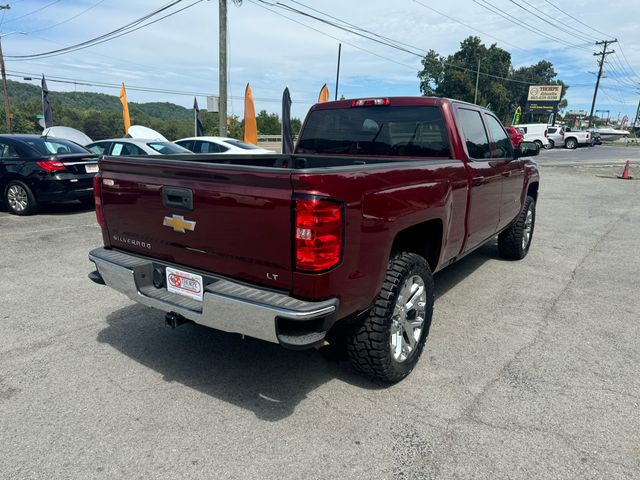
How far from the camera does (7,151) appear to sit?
858 cm

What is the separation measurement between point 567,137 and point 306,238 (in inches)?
1701

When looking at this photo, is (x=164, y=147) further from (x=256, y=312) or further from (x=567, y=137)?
(x=567, y=137)

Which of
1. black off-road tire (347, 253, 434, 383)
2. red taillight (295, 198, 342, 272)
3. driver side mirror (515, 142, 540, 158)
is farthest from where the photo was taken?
driver side mirror (515, 142, 540, 158)

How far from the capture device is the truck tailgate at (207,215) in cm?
240

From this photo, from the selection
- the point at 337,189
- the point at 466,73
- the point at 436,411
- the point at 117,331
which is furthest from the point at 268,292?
the point at 466,73

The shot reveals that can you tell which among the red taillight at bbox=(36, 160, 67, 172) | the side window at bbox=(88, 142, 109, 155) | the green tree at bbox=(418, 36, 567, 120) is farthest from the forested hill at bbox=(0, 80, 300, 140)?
the red taillight at bbox=(36, 160, 67, 172)

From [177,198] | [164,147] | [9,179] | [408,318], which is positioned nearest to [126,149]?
[164,147]

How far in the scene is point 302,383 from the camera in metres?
3.11

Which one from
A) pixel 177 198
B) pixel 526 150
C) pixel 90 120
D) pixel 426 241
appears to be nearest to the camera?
pixel 177 198

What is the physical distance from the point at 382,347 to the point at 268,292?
2.83 ft

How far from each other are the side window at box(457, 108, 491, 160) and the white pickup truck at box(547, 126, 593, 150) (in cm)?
3785

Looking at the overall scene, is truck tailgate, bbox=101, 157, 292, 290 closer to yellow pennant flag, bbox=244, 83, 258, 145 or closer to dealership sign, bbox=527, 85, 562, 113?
yellow pennant flag, bbox=244, 83, 258, 145

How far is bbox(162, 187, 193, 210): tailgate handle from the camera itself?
8.92 ft

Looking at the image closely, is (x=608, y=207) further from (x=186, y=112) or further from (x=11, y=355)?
(x=186, y=112)
